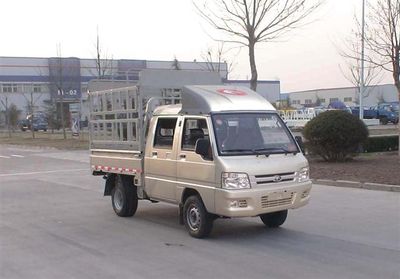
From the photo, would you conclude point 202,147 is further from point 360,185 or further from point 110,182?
point 360,185

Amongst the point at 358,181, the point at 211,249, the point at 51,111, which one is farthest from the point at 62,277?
the point at 51,111

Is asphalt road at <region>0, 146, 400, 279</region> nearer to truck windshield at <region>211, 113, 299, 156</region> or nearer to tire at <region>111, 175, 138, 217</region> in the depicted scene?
tire at <region>111, 175, 138, 217</region>

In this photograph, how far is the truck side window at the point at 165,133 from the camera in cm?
879

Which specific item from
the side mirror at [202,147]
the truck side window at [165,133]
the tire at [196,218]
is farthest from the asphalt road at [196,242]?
the truck side window at [165,133]

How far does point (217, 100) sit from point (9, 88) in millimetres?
84172

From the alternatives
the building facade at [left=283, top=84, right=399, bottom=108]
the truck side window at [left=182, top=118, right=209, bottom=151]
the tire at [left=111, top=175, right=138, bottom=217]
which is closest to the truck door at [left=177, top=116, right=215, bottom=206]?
the truck side window at [left=182, top=118, right=209, bottom=151]

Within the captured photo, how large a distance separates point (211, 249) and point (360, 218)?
3.23 meters

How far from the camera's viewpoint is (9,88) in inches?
3408

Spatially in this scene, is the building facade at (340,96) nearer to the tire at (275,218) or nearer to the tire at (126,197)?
the tire at (126,197)

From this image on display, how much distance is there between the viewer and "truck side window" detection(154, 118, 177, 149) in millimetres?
8789

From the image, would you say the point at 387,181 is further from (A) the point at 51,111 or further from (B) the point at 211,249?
(A) the point at 51,111

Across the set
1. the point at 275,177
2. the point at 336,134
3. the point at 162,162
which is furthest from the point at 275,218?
the point at 336,134

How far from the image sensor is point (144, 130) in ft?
30.8

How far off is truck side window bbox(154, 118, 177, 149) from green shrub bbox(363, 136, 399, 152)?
12.5 metres
